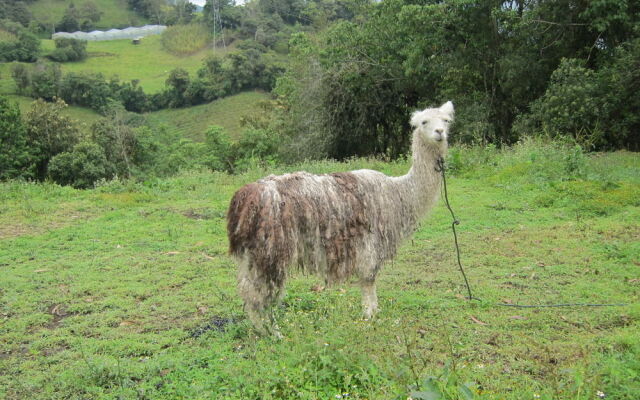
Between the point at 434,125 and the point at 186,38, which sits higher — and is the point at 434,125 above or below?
below

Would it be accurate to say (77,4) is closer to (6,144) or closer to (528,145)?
(6,144)

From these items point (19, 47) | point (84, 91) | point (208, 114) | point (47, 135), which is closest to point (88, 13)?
point (19, 47)

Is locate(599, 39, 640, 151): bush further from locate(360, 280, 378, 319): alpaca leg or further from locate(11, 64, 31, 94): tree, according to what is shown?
locate(11, 64, 31, 94): tree

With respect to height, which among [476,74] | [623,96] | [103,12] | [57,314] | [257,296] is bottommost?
[57,314]

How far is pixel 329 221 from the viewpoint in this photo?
16.3 ft

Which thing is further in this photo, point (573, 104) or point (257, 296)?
point (573, 104)

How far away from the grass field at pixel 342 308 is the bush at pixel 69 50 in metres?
81.7

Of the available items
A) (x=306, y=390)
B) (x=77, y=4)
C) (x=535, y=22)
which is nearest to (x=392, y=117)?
(x=535, y=22)

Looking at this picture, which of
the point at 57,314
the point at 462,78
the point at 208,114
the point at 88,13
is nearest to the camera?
the point at 57,314

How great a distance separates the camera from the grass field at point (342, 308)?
12.6 ft

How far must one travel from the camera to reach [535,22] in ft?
58.9

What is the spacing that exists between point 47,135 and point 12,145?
4.52 meters

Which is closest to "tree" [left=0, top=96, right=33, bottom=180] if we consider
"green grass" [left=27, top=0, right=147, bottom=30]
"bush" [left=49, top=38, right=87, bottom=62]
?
"bush" [left=49, top=38, right=87, bottom=62]

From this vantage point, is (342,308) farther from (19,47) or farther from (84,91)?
(19,47)
